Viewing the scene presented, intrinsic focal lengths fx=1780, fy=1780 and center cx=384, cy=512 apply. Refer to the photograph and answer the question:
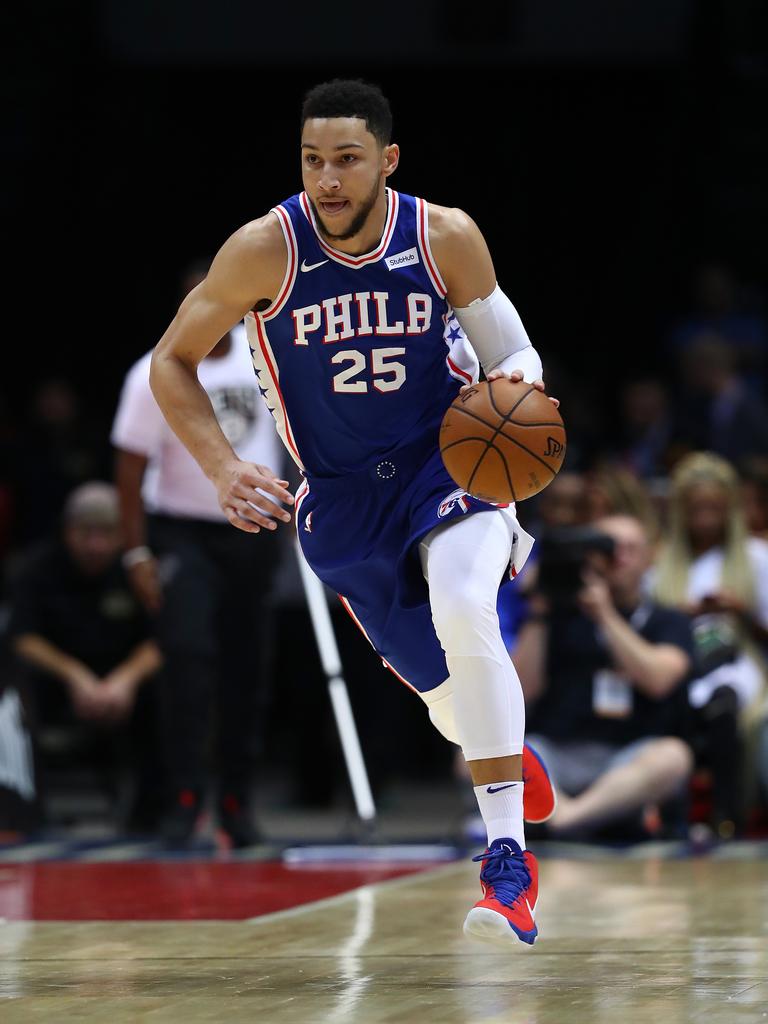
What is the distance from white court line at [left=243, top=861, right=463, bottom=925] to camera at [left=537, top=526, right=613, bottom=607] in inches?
51.1

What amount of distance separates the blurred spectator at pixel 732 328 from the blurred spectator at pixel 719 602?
310cm

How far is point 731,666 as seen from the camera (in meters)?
7.19

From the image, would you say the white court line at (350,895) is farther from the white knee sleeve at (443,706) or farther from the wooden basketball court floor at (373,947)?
the white knee sleeve at (443,706)

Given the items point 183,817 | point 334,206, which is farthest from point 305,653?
point 334,206

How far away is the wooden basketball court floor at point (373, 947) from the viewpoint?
3258 mm

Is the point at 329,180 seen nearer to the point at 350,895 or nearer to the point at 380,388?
the point at 380,388

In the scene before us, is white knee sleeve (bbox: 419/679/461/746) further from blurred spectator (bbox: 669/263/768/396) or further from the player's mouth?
blurred spectator (bbox: 669/263/768/396)

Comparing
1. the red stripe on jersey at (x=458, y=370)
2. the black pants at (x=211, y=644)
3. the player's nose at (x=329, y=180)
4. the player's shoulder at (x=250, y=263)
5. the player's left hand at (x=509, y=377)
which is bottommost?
the black pants at (x=211, y=644)

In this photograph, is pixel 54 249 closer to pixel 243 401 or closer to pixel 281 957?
pixel 243 401

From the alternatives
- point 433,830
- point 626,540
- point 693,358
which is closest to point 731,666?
Answer: point 626,540

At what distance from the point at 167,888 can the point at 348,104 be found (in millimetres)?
2408

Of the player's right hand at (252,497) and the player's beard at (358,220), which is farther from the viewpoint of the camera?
the player's beard at (358,220)

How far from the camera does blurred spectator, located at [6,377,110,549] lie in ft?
33.0

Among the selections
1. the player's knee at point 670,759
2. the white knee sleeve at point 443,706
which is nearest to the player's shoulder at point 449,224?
the white knee sleeve at point 443,706
